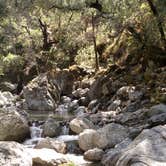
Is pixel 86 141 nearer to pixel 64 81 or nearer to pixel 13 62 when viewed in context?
pixel 64 81

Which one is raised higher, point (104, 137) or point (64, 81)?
point (64, 81)

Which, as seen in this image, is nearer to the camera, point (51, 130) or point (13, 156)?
point (13, 156)

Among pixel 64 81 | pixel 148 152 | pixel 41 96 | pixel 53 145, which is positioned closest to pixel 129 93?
pixel 53 145

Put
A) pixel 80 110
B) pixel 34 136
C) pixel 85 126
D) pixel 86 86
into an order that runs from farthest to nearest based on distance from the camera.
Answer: pixel 86 86 < pixel 80 110 < pixel 34 136 < pixel 85 126

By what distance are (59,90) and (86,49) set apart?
13.9 ft

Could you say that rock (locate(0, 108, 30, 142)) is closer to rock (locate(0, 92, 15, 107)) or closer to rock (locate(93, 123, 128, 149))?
rock (locate(93, 123, 128, 149))

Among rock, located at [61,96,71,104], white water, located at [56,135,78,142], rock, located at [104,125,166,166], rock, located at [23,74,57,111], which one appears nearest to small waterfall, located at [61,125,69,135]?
white water, located at [56,135,78,142]

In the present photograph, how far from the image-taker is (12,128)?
47.1 feet

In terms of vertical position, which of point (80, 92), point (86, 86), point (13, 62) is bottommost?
point (80, 92)

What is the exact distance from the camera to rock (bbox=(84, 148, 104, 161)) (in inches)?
452

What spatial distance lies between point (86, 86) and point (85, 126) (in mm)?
9745

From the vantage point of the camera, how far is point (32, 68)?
3225 centimetres

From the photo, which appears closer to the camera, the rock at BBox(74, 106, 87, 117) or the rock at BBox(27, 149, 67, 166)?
the rock at BBox(27, 149, 67, 166)

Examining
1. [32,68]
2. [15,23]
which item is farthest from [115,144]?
[15,23]
